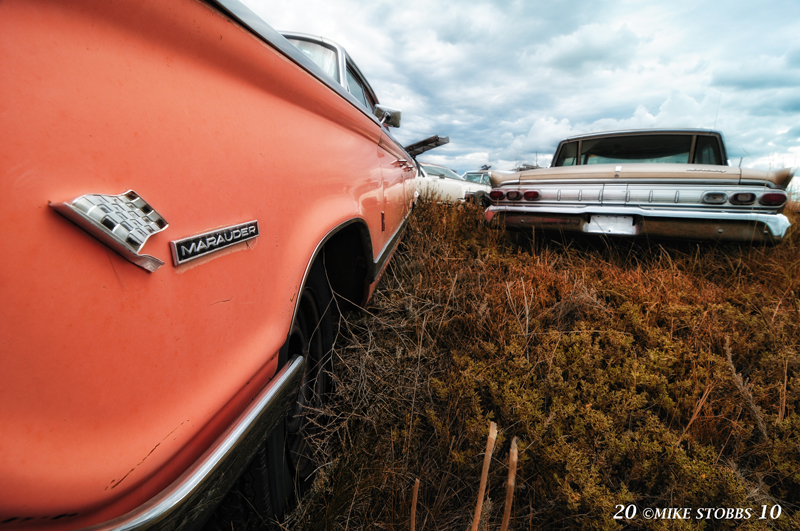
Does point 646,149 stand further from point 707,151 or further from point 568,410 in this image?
point 568,410

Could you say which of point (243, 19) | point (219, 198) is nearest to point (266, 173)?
point (219, 198)

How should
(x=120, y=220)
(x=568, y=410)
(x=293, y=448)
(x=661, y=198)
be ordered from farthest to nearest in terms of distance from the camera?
(x=661, y=198) → (x=568, y=410) → (x=293, y=448) → (x=120, y=220)

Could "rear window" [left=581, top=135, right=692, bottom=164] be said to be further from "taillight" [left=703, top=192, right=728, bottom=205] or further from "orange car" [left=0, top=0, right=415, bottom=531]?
"orange car" [left=0, top=0, right=415, bottom=531]

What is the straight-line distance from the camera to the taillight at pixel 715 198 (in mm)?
2568

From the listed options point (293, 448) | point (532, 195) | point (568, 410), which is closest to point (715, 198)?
point (532, 195)

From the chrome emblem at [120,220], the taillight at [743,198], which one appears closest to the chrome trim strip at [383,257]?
the chrome emblem at [120,220]

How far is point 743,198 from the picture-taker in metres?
2.54

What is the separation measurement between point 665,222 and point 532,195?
1.02 meters

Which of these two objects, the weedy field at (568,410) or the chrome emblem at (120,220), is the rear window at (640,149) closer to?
the weedy field at (568,410)

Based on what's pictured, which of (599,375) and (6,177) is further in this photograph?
(599,375)

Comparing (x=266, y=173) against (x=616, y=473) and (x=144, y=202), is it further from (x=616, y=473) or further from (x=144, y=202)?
(x=616, y=473)

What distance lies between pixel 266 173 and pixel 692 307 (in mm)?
2384

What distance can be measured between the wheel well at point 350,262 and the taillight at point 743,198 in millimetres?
2837

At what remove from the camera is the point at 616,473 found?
1.27 m
